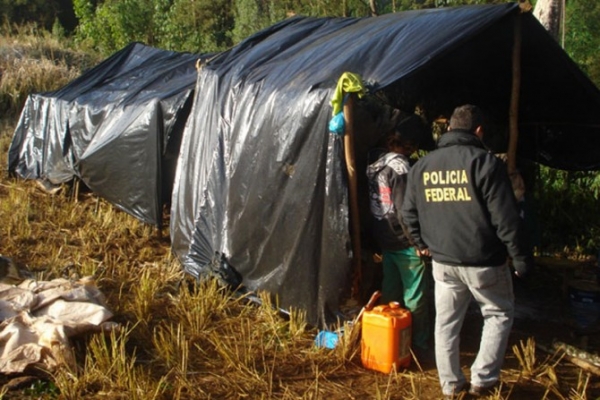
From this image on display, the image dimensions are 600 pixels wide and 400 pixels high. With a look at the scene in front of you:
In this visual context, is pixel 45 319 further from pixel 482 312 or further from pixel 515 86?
pixel 515 86

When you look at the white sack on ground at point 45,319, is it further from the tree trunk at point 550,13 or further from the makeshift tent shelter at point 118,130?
the tree trunk at point 550,13

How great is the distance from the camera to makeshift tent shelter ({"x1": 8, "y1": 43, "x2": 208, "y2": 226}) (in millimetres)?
8031

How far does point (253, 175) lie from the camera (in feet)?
19.3

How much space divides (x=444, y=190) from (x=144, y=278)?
9.98 ft

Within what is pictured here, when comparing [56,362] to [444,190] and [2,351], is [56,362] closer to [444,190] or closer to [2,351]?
[2,351]

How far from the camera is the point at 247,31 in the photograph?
17797mm

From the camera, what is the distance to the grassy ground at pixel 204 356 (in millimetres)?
4574

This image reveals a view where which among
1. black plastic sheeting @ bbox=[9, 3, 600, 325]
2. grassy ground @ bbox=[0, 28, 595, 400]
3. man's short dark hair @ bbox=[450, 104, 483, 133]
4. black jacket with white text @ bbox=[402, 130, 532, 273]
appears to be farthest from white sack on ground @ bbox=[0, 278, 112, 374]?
man's short dark hair @ bbox=[450, 104, 483, 133]

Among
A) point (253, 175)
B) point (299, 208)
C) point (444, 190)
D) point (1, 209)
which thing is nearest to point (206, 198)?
point (253, 175)

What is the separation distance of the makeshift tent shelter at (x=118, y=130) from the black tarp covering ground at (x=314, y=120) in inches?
38.3

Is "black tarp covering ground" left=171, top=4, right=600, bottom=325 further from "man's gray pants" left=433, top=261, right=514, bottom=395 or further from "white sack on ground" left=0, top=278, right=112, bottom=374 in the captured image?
"white sack on ground" left=0, top=278, right=112, bottom=374

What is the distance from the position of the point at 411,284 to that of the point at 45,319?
266cm

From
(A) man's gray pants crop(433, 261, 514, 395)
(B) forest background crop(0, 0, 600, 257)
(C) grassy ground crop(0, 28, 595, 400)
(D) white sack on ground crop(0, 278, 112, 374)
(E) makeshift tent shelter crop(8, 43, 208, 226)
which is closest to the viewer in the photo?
(A) man's gray pants crop(433, 261, 514, 395)

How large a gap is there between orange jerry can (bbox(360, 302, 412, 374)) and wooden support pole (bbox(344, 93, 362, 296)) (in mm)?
365
